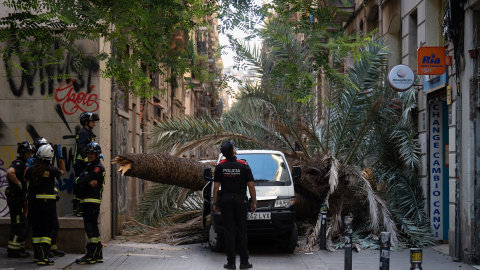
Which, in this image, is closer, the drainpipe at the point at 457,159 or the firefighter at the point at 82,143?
the firefighter at the point at 82,143

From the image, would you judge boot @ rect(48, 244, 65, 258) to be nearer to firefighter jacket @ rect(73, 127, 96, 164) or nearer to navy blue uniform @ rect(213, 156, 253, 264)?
firefighter jacket @ rect(73, 127, 96, 164)

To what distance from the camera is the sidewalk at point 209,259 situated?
10922 mm

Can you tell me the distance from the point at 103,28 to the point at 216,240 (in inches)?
201

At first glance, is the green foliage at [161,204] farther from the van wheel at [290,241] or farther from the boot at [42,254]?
the boot at [42,254]

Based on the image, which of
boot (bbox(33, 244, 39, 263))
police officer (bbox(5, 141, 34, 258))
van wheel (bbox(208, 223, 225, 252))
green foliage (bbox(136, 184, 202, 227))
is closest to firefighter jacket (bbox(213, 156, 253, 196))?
van wheel (bbox(208, 223, 225, 252))

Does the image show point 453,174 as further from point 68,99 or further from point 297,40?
point 68,99

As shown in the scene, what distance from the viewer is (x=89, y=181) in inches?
423

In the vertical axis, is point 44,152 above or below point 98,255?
above

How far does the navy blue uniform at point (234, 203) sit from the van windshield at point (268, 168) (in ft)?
8.00

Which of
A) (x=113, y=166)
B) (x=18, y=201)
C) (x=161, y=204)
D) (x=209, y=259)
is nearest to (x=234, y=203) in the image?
(x=209, y=259)

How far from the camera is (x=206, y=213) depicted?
13.4 meters

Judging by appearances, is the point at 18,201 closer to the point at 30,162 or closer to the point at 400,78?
the point at 30,162

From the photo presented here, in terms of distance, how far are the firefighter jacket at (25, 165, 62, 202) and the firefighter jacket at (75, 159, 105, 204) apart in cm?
40

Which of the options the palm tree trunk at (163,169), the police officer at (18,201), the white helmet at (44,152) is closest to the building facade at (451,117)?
the palm tree trunk at (163,169)
